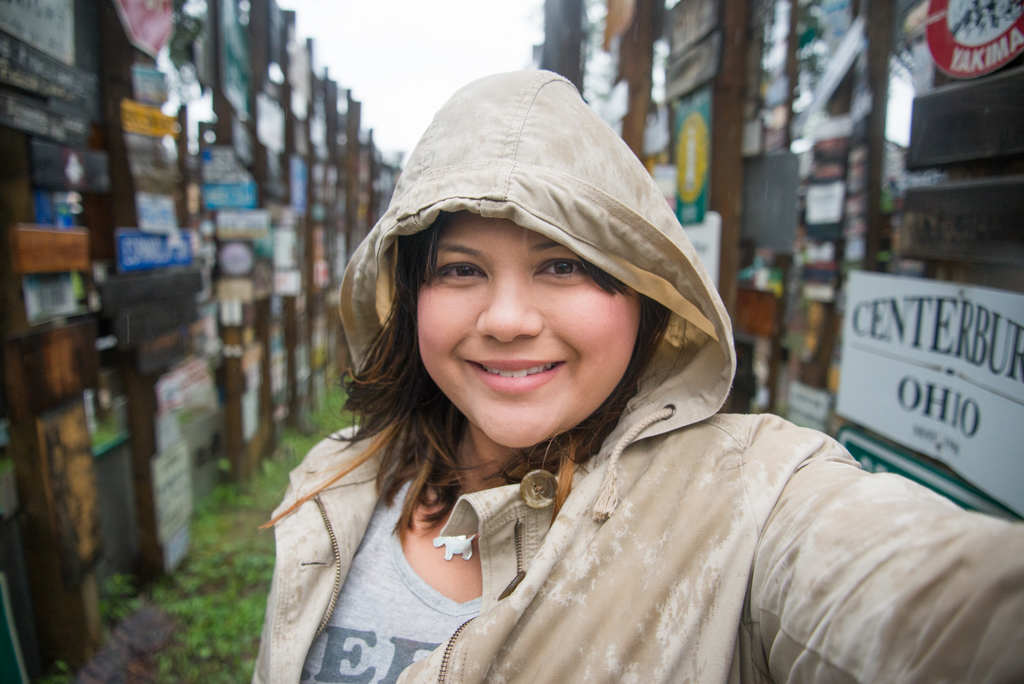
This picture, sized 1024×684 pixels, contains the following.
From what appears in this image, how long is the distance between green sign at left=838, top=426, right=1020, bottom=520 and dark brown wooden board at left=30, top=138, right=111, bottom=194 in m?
3.24

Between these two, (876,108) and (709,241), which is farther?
(876,108)

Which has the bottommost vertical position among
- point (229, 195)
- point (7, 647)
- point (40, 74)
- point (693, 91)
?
point (7, 647)

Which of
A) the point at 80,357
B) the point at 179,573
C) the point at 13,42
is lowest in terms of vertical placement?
the point at 179,573

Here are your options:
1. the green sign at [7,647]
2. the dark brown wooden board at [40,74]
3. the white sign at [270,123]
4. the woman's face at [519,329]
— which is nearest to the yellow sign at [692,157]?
the woman's face at [519,329]

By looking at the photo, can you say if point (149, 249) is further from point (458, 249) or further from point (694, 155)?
point (694, 155)

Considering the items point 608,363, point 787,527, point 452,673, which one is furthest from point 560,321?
point 452,673

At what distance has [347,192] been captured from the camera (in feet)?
30.2

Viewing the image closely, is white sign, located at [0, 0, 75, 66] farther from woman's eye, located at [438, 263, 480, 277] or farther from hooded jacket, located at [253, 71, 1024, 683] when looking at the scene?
woman's eye, located at [438, 263, 480, 277]

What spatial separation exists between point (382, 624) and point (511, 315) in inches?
28.0

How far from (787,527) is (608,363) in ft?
1.34

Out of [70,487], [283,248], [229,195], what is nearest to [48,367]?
[70,487]

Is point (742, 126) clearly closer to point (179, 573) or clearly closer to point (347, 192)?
point (179, 573)

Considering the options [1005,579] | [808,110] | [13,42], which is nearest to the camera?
[1005,579]

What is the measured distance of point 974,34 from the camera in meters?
1.25
